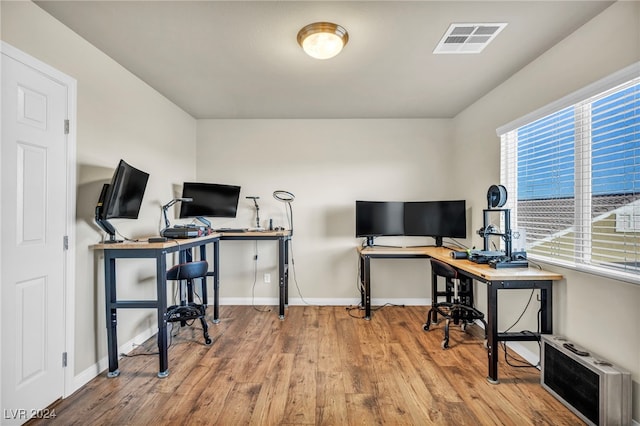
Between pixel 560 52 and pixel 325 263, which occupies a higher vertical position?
pixel 560 52

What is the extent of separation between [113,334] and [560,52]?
3881 millimetres

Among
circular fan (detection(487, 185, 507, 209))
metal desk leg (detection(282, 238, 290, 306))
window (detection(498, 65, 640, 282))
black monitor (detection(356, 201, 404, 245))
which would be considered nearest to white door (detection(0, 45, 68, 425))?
metal desk leg (detection(282, 238, 290, 306))

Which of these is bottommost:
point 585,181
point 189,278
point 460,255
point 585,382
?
point 585,382

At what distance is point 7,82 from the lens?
1.58m

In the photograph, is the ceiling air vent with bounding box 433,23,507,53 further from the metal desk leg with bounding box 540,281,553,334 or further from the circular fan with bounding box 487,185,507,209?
the metal desk leg with bounding box 540,281,553,334

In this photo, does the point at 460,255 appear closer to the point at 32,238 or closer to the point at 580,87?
the point at 580,87

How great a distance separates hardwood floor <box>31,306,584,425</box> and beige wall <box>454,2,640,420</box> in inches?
18.7

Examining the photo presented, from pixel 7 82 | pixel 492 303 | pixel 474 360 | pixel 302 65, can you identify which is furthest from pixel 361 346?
pixel 7 82

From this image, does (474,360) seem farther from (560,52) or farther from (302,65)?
(302,65)

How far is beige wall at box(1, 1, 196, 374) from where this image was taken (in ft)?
5.94

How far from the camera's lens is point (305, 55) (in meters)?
2.23

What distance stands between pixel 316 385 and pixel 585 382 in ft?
5.41

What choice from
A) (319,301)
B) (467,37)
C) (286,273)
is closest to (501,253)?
(467,37)

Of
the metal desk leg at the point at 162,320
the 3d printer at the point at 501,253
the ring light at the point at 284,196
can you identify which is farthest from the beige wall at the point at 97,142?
the 3d printer at the point at 501,253
